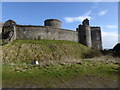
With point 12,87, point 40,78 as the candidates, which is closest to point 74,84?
point 40,78

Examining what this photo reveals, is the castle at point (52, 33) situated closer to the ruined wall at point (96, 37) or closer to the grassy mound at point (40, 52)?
the ruined wall at point (96, 37)

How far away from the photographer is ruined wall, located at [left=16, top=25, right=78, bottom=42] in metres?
31.9

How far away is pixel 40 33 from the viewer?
33250mm

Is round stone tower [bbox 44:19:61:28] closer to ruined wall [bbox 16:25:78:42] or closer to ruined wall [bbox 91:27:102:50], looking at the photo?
ruined wall [bbox 16:25:78:42]

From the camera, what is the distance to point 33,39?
106 feet

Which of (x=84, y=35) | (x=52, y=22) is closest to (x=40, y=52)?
(x=52, y=22)

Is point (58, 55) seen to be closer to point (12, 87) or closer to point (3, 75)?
point (3, 75)

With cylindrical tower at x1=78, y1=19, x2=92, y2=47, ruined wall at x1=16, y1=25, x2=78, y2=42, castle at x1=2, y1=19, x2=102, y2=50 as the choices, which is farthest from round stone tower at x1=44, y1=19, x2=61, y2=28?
cylindrical tower at x1=78, y1=19, x2=92, y2=47

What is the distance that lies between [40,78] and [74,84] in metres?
3.14

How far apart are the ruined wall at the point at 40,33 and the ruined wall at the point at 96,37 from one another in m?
Answer: 11.2

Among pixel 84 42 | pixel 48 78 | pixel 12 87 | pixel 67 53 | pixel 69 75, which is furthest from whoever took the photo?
pixel 84 42

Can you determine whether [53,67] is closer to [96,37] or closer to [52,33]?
[52,33]

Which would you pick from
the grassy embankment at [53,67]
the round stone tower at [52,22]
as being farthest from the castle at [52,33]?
the grassy embankment at [53,67]

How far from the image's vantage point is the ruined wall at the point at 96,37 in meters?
42.4
